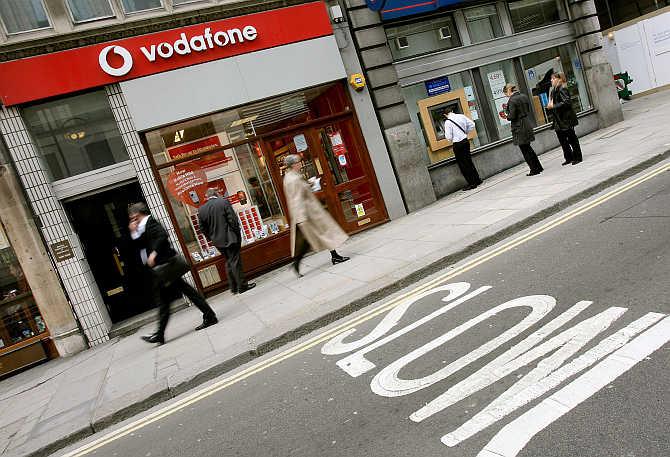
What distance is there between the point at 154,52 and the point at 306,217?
436 centimetres

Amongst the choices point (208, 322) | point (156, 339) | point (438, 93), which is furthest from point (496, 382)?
point (438, 93)

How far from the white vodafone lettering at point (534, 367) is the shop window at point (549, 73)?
10333mm

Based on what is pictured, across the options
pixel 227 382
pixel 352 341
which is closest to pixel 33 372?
pixel 227 382

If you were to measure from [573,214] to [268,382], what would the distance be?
486 cm

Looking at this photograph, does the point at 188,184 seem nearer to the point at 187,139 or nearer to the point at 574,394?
the point at 187,139

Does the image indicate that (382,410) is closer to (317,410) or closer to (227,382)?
(317,410)

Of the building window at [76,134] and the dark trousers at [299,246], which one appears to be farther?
the building window at [76,134]

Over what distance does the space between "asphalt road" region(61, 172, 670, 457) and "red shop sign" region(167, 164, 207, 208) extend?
5.34 metres

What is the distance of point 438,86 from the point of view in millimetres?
11211

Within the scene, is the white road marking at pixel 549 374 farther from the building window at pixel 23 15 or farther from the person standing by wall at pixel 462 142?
the building window at pixel 23 15

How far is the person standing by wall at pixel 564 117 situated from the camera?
9172 millimetres

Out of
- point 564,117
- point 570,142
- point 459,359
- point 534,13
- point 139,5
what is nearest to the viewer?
point 459,359

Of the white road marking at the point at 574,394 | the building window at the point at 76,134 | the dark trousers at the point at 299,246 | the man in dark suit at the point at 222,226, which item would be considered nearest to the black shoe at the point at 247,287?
the man in dark suit at the point at 222,226

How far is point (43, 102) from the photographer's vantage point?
7957 millimetres
